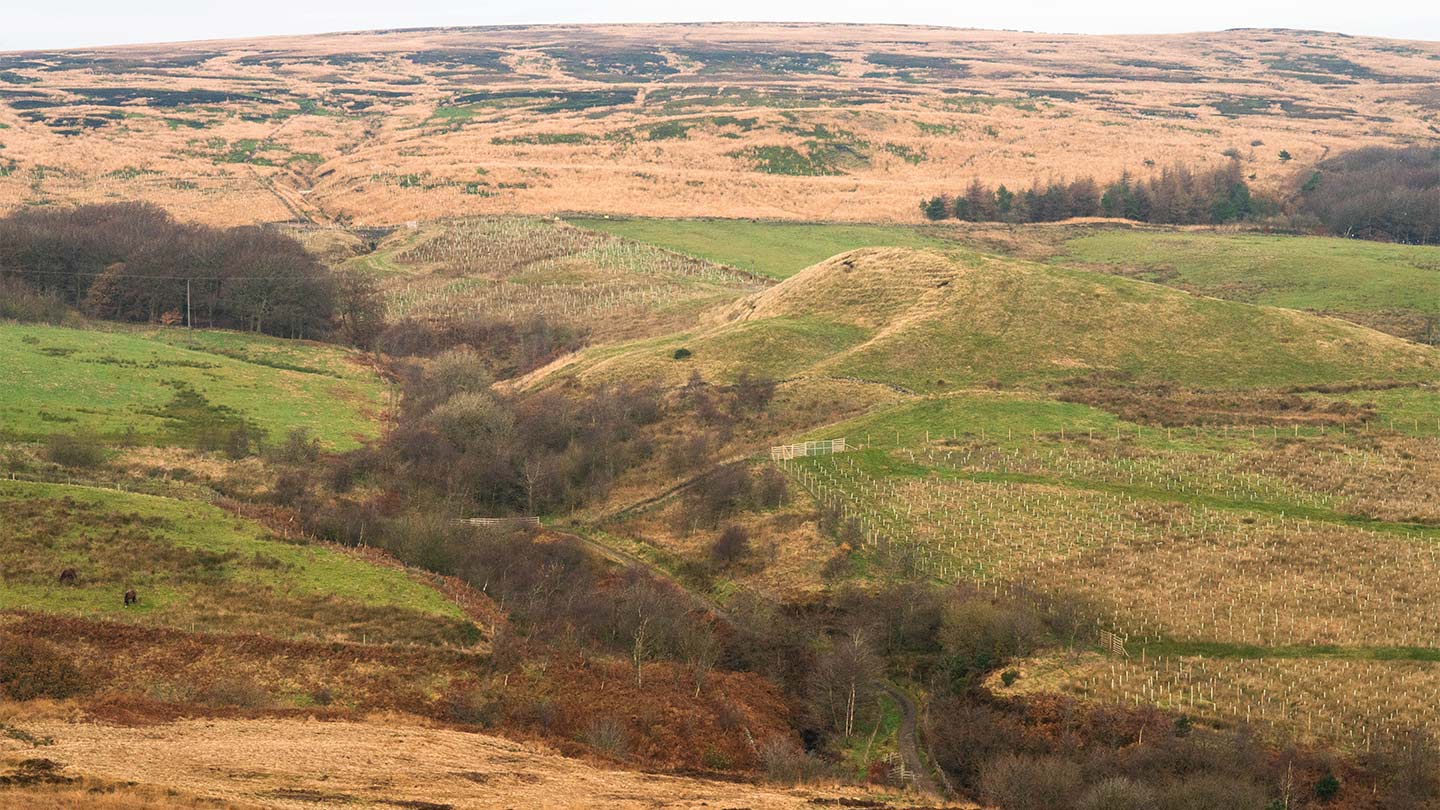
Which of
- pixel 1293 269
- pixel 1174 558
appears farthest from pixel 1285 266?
pixel 1174 558

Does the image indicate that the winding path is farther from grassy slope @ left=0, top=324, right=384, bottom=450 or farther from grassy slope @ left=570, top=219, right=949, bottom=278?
grassy slope @ left=570, top=219, right=949, bottom=278

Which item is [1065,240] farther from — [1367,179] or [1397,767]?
[1397,767]

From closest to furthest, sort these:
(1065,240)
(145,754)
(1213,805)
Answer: (145,754) → (1213,805) → (1065,240)

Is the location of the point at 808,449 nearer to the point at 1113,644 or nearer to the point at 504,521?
the point at 504,521

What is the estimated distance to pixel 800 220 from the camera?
583 feet

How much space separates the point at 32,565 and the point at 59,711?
45.6 ft

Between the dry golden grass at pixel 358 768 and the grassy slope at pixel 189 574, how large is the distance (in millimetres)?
9046

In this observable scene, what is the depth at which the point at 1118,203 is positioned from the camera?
18138 centimetres

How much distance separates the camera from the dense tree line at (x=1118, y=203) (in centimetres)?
17812

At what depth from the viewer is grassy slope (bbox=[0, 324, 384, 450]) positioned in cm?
8094

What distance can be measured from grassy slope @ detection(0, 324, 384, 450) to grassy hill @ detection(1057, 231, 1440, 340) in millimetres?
80768

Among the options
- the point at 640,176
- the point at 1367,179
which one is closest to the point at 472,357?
the point at 640,176

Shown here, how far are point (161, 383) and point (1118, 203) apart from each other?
430 feet

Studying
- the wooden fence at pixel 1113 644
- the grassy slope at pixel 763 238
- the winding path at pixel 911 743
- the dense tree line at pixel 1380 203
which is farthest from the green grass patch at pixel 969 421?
the dense tree line at pixel 1380 203
